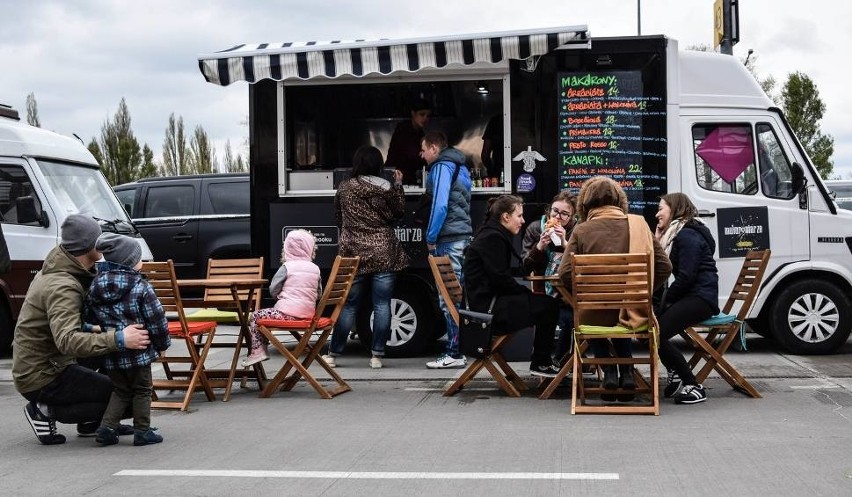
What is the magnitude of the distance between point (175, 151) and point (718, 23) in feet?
137

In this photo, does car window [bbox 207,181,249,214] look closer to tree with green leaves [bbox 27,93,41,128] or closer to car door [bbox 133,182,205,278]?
car door [bbox 133,182,205,278]

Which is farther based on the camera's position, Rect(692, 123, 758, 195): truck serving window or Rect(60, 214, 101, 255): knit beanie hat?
Rect(692, 123, 758, 195): truck serving window

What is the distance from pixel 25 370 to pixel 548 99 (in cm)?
569

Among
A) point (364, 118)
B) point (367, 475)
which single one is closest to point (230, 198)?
point (364, 118)

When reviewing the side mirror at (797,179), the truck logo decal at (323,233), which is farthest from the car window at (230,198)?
the side mirror at (797,179)

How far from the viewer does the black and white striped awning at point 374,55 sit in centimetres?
1005

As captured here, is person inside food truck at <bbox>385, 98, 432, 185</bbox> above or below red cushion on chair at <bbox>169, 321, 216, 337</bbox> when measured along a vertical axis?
above

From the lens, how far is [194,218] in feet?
52.1

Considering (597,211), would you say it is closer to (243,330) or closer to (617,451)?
(617,451)

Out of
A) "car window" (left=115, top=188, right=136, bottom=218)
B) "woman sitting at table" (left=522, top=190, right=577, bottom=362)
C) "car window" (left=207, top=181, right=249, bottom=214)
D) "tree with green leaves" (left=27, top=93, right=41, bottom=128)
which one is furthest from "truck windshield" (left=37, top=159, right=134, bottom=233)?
"tree with green leaves" (left=27, top=93, right=41, bottom=128)

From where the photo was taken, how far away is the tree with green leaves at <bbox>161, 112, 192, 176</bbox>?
54.5 meters

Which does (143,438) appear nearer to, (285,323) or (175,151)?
(285,323)

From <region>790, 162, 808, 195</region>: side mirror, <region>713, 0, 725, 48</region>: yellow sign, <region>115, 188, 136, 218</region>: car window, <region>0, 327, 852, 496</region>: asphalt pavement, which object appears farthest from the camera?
<region>115, 188, 136, 218</region>: car window

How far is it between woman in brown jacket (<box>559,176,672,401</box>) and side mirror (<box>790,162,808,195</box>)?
10.7 feet
